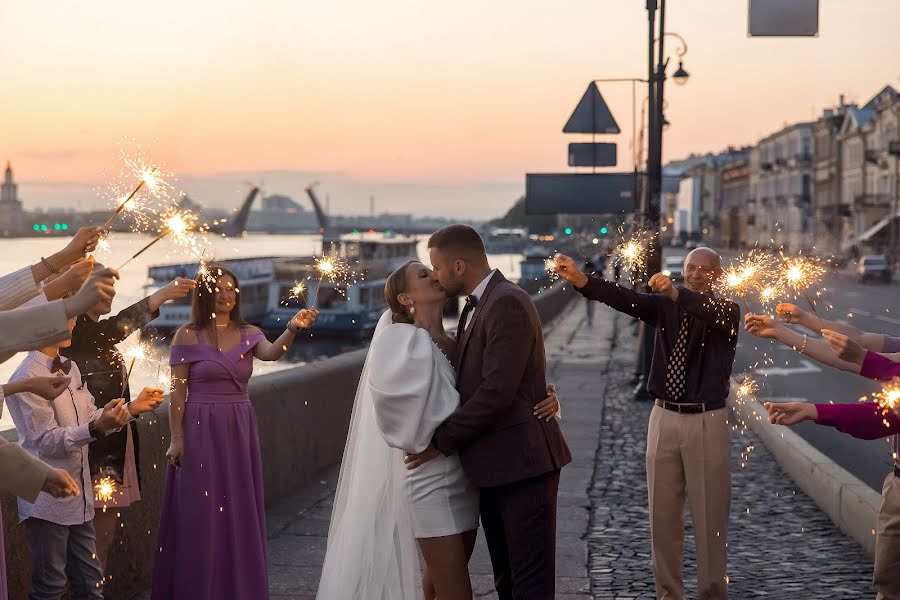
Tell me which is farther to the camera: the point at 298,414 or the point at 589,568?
the point at 298,414

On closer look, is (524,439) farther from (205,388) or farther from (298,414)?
(298,414)

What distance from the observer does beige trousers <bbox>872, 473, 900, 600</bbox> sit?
449cm

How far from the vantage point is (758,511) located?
868cm

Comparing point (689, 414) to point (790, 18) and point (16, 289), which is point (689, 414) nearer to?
point (16, 289)

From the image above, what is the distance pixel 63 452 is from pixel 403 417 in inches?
62.4

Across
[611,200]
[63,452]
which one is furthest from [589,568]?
[611,200]

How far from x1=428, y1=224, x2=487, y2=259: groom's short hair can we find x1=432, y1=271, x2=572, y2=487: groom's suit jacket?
16 centimetres

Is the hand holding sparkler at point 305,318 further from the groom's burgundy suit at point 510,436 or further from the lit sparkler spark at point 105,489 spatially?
the groom's burgundy suit at point 510,436

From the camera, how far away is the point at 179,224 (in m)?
4.82

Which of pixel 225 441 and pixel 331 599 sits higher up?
pixel 225 441

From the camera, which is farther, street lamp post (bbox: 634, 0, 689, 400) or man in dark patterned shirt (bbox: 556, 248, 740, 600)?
street lamp post (bbox: 634, 0, 689, 400)

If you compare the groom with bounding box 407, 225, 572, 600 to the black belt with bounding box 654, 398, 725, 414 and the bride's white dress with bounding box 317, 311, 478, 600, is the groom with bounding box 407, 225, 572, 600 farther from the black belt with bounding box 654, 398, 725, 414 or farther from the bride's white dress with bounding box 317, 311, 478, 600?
the black belt with bounding box 654, 398, 725, 414

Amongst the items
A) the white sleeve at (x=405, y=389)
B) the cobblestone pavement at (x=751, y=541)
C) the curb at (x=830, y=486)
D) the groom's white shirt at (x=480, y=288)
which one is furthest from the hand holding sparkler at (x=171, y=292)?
the curb at (x=830, y=486)

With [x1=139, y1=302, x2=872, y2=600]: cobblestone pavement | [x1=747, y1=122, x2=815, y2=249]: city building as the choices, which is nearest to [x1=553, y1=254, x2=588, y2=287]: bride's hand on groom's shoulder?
[x1=139, y1=302, x2=872, y2=600]: cobblestone pavement
